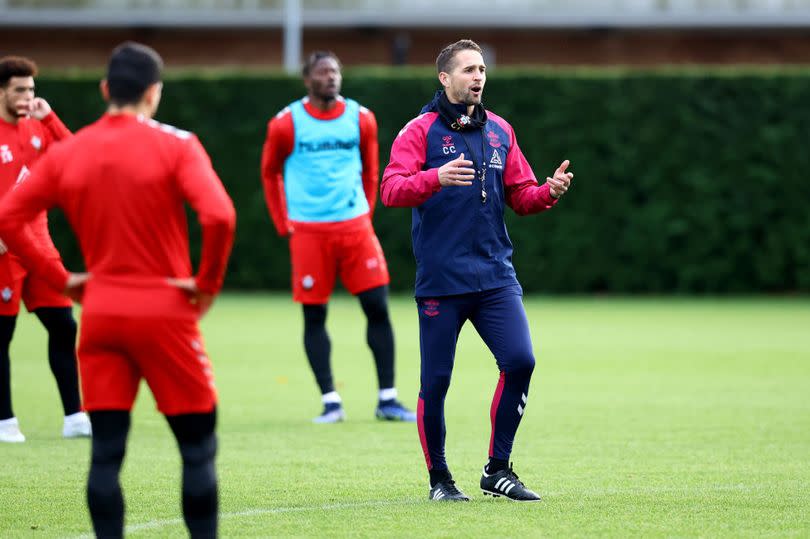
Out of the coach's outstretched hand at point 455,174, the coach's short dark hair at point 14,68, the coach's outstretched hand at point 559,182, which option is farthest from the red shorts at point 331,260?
the coach's outstretched hand at point 455,174

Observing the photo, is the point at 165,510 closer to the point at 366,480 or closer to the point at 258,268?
the point at 366,480

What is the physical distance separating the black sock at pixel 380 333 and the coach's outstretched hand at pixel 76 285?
5128mm

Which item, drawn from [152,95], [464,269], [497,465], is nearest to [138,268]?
[152,95]

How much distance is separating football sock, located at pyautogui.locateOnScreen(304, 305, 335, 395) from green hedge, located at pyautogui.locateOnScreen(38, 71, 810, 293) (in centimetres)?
1164

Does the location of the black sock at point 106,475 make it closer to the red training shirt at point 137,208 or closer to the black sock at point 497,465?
the red training shirt at point 137,208

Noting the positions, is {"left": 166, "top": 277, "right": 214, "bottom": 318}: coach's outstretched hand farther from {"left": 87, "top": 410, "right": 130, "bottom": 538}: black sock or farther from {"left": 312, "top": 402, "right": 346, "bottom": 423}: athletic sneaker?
{"left": 312, "top": 402, "right": 346, "bottom": 423}: athletic sneaker

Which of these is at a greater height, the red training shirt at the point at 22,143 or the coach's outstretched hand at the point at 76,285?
the red training shirt at the point at 22,143

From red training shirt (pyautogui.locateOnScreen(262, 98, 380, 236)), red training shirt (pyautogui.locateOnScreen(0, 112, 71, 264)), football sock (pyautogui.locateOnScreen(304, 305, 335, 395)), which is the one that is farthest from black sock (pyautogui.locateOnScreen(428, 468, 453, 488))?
red training shirt (pyautogui.locateOnScreen(262, 98, 380, 236))

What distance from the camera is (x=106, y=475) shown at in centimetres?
505

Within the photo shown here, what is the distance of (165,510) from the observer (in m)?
6.67

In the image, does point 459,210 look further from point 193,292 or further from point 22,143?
point 22,143

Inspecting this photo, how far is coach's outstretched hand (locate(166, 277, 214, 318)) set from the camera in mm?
4977

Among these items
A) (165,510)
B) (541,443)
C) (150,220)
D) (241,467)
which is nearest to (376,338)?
(541,443)

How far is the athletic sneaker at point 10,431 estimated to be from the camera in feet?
29.7
